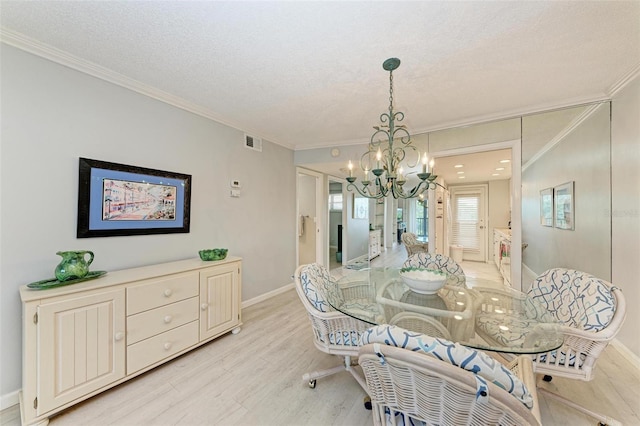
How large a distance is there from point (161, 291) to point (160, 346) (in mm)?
451

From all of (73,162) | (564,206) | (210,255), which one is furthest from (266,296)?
(564,206)

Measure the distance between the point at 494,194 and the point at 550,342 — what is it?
7.62 feet

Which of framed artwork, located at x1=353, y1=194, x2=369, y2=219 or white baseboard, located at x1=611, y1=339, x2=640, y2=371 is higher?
framed artwork, located at x1=353, y1=194, x2=369, y2=219

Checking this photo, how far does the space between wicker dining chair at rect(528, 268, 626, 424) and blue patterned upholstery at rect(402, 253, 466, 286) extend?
0.76 m

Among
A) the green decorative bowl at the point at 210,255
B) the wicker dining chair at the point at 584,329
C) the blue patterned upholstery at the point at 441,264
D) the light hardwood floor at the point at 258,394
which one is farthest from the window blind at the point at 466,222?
the green decorative bowl at the point at 210,255

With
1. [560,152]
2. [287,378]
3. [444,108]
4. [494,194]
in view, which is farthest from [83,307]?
[560,152]

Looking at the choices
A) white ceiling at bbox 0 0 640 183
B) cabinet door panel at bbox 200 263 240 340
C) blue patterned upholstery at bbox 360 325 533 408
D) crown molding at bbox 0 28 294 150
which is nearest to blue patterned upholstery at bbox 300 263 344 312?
blue patterned upholstery at bbox 360 325 533 408

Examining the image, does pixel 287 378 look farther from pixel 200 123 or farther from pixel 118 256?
pixel 200 123

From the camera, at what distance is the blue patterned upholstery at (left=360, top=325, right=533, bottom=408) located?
73 cm

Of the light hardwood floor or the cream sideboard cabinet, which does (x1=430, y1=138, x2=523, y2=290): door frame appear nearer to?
the light hardwood floor

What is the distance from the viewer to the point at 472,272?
3250 millimetres

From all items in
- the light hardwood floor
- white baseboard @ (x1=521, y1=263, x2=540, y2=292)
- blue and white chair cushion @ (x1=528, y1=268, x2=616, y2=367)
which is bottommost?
the light hardwood floor

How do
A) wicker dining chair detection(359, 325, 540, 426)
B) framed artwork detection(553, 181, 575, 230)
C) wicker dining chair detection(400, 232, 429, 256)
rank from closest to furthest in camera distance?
wicker dining chair detection(359, 325, 540, 426), framed artwork detection(553, 181, 575, 230), wicker dining chair detection(400, 232, 429, 256)

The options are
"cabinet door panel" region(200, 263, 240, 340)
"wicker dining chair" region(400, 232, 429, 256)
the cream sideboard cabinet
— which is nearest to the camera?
the cream sideboard cabinet
